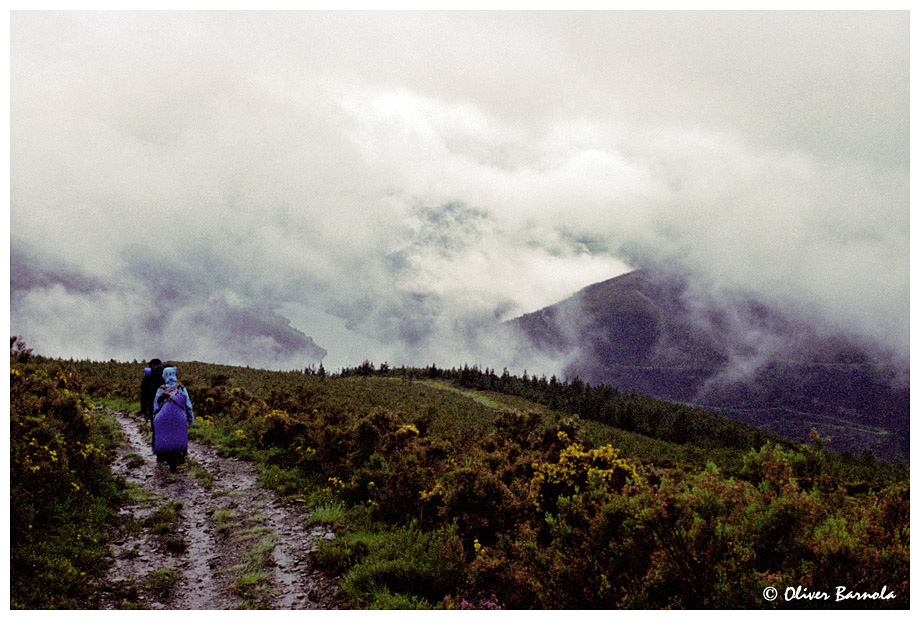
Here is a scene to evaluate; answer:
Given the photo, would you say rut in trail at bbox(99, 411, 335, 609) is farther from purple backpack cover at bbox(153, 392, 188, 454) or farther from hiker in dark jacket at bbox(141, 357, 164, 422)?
hiker in dark jacket at bbox(141, 357, 164, 422)

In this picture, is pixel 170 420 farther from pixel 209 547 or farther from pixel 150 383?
pixel 209 547

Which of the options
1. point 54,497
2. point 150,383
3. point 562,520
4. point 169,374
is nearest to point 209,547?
point 54,497

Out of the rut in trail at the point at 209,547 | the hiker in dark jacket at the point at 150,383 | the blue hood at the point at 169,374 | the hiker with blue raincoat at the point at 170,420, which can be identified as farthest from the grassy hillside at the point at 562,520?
the blue hood at the point at 169,374

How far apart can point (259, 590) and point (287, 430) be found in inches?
311

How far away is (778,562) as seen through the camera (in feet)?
17.2

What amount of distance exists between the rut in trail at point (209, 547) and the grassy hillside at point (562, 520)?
1.79 feet

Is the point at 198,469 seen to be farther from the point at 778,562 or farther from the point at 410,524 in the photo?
the point at 778,562

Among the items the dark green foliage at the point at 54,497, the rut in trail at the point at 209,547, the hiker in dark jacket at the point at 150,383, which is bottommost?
the rut in trail at the point at 209,547

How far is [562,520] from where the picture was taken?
6816 millimetres

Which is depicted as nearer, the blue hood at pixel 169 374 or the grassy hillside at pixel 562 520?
the grassy hillside at pixel 562 520

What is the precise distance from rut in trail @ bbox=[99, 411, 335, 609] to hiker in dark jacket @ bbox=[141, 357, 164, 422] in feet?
5.83

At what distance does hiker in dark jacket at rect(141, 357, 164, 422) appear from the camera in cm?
1250

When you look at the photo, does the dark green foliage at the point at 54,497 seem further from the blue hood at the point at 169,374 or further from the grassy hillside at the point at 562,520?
the grassy hillside at the point at 562,520

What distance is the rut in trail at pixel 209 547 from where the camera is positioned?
6633 millimetres
